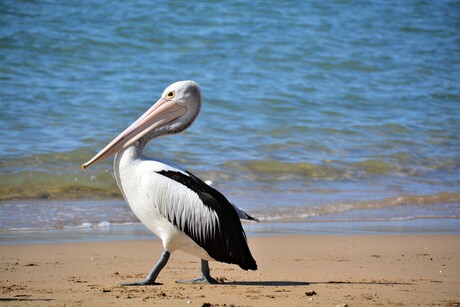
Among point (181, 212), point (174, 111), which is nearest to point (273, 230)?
point (174, 111)

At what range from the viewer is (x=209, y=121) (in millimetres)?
13234

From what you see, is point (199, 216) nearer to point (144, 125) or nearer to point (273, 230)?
point (144, 125)

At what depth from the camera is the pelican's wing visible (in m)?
5.17

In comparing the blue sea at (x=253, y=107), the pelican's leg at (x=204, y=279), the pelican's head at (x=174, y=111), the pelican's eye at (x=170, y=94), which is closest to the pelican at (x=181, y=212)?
the pelican's leg at (x=204, y=279)

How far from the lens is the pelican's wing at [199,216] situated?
203 inches

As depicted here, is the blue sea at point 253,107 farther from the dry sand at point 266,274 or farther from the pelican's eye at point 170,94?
the pelican's eye at point 170,94

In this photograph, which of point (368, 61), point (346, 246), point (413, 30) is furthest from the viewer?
point (413, 30)

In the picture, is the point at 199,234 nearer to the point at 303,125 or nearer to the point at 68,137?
the point at 68,137

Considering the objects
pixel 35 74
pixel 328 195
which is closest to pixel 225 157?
pixel 328 195

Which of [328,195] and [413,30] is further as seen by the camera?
[413,30]


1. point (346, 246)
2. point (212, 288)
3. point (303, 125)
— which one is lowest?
point (303, 125)

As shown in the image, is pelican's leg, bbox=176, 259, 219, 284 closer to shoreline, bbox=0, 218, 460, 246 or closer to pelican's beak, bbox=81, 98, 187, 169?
pelican's beak, bbox=81, 98, 187, 169

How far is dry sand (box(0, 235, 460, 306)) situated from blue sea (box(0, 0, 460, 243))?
0.66m

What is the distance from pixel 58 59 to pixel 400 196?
29.5 ft
